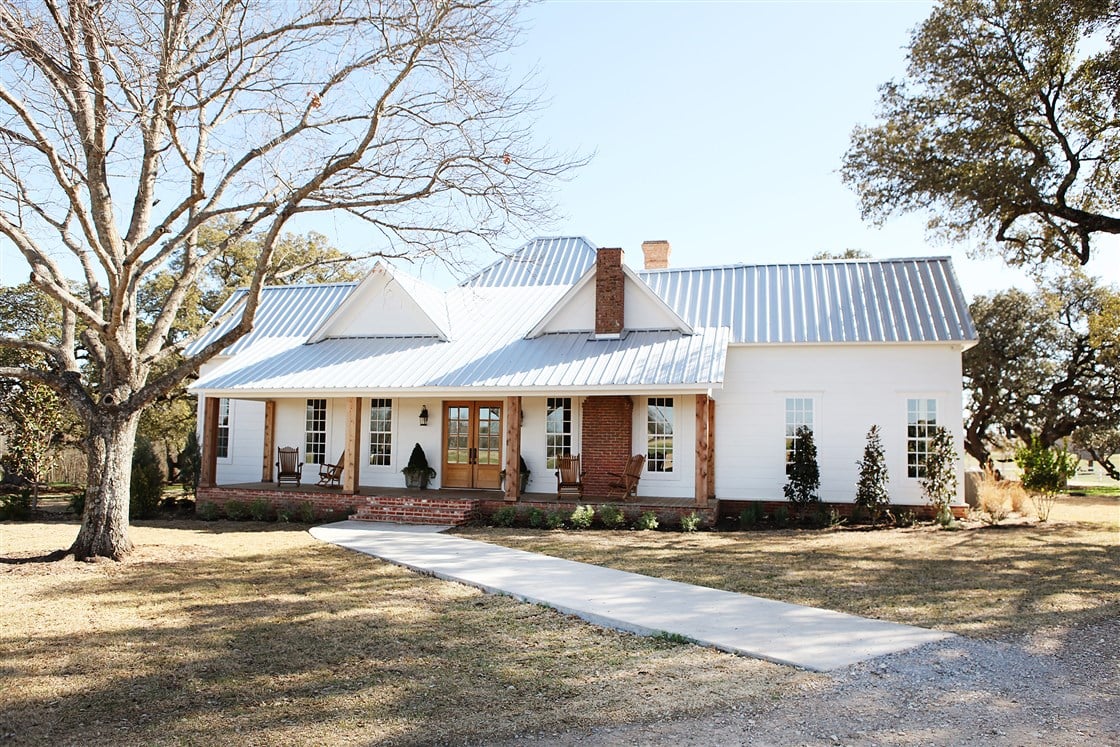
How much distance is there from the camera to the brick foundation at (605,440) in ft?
55.7

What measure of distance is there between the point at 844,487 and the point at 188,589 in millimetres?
12358

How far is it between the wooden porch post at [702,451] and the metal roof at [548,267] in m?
7.88

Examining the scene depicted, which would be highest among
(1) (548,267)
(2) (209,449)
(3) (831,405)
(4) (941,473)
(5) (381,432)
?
(1) (548,267)

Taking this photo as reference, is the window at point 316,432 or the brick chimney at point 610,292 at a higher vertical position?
the brick chimney at point 610,292

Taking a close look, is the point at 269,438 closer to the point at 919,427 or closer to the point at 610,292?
the point at 610,292

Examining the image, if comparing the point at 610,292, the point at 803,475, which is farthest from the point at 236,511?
the point at 803,475

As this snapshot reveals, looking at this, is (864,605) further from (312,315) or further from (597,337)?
(312,315)

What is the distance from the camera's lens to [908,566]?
10727 millimetres

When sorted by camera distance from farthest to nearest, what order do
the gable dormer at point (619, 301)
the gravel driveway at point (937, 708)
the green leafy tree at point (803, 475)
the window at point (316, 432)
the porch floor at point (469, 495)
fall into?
the window at point (316, 432) → the gable dormer at point (619, 301) → the green leafy tree at point (803, 475) → the porch floor at point (469, 495) → the gravel driveway at point (937, 708)

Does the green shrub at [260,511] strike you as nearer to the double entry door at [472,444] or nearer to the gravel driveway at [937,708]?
the double entry door at [472,444]

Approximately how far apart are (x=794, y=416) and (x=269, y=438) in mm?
12353

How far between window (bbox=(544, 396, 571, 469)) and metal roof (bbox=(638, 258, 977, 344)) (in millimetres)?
3499

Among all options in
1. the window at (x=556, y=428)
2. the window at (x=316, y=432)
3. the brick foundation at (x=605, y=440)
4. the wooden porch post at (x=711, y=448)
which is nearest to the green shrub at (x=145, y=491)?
the window at (x=316, y=432)

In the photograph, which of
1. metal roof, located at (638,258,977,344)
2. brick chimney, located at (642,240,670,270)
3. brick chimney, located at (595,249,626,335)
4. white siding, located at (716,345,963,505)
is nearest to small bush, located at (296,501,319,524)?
brick chimney, located at (595,249,626,335)
